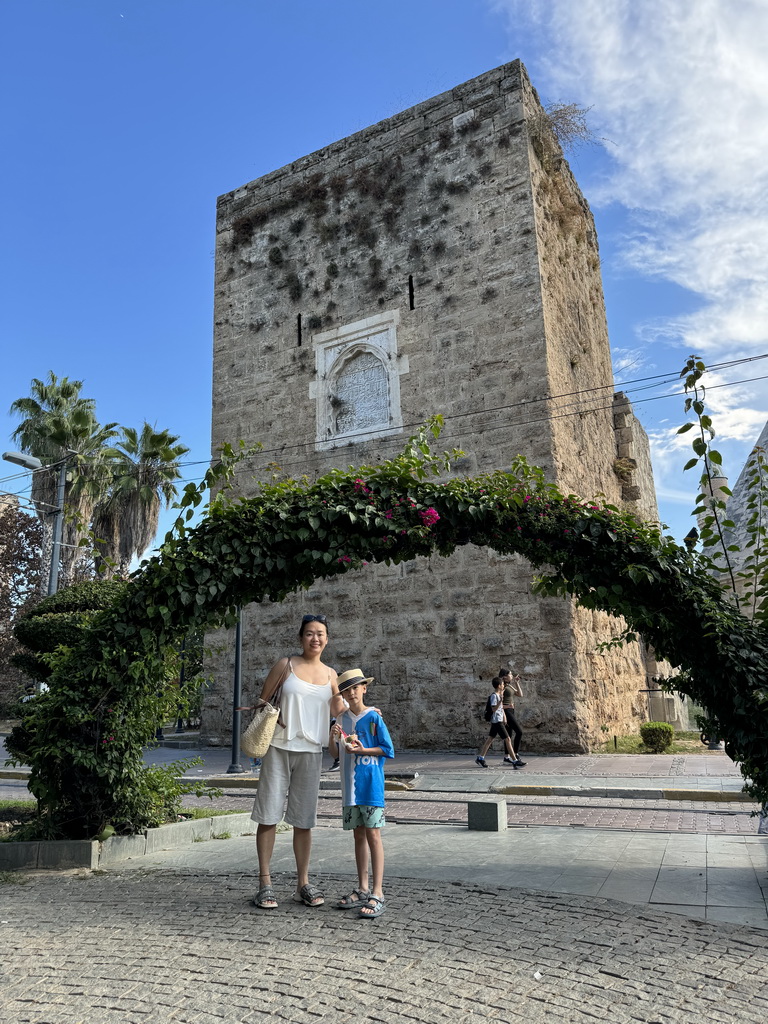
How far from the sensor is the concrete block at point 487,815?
23.4ft

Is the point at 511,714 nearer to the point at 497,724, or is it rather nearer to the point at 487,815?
the point at 497,724

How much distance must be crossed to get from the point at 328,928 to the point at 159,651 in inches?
99.5

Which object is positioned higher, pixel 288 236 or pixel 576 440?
pixel 288 236

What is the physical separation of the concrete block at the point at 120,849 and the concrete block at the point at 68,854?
0.09 metres

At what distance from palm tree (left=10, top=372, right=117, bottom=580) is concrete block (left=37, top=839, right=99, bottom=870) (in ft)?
73.3

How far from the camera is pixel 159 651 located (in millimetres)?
5891

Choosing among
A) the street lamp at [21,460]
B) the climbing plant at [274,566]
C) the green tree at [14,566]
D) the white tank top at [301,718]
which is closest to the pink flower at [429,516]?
the climbing plant at [274,566]

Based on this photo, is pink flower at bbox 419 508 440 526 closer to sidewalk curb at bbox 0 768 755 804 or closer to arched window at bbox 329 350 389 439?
sidewalk curb at bbox 0 768 755 804

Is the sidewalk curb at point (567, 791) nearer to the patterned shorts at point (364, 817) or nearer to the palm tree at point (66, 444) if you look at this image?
the patterned shorts at point (364, 817)

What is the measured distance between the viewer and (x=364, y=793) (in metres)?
4.46

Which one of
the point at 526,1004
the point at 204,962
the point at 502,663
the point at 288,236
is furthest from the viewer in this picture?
the point at 288,236

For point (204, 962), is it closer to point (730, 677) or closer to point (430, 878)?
point (430, 878)

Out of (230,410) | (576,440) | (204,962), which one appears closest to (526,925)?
(204,962)

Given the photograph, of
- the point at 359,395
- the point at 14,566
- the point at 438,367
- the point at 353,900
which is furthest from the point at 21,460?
the point at 14,566
